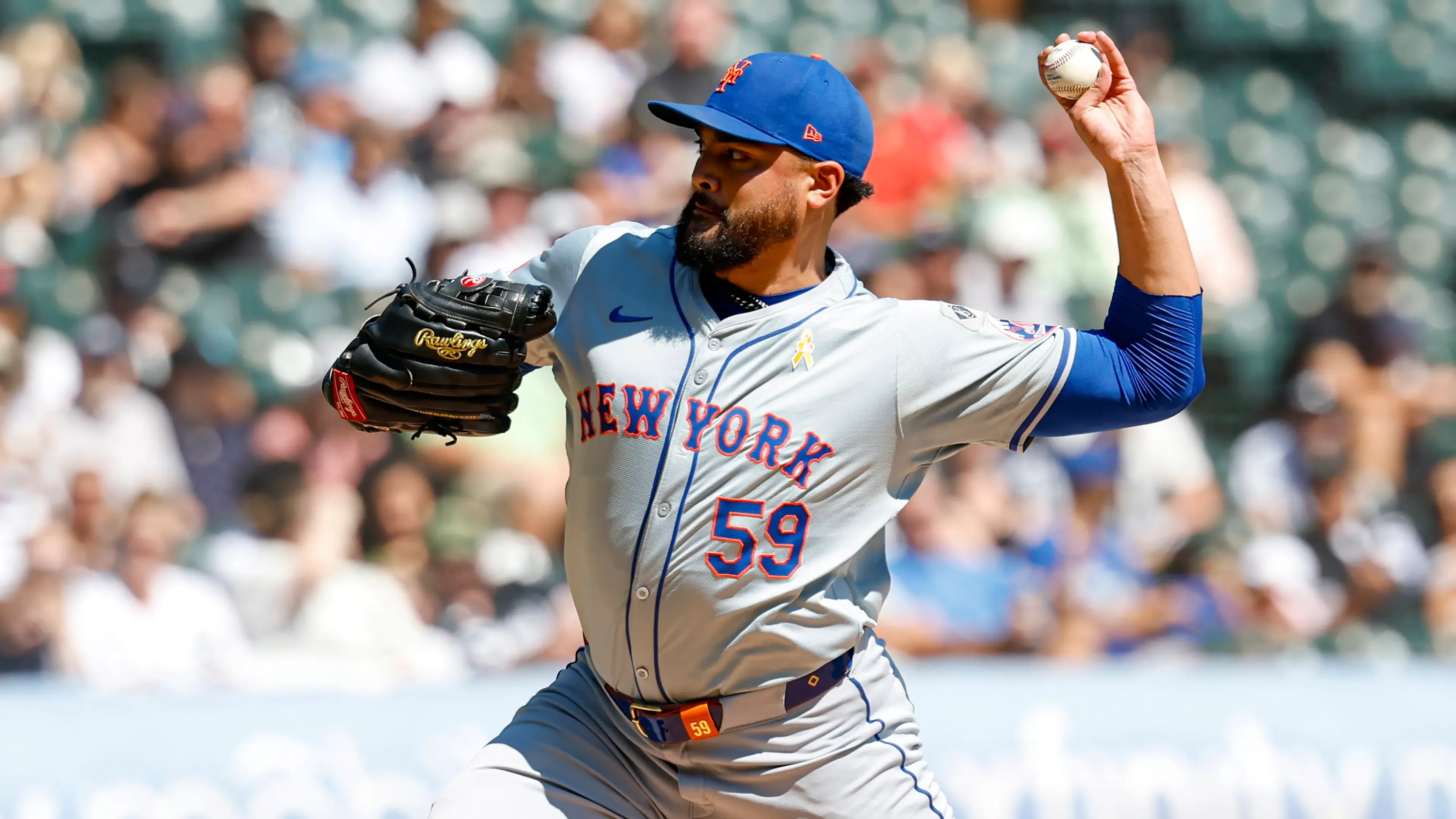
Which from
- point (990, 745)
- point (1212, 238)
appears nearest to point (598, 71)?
point (1212, 238)

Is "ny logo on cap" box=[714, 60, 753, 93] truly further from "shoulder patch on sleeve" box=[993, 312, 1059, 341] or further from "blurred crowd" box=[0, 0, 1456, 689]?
"blurred crowd" box=[0, 0, 1456, 689]

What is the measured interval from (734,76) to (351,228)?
14.1ft

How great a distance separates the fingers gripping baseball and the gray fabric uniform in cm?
35

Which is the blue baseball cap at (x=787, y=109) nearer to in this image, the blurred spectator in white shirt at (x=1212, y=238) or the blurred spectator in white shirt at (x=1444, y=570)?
the blurred spectator in white shirt at (x=1444, y=570)

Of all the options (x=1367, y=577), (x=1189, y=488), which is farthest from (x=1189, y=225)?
(x=1367, y=577)

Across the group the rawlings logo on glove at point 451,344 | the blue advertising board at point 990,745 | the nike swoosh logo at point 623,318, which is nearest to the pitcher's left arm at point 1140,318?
the nike swoosh logo at point 623,318

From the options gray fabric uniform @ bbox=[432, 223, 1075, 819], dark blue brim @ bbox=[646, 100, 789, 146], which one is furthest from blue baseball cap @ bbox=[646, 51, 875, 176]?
gray fabric uniform @ bbox=[432, 223, 1075, 819]

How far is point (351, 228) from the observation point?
22.8 ft

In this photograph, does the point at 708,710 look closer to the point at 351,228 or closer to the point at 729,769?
the point at 729,769

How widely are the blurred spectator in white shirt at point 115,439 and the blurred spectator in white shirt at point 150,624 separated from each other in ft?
1.47

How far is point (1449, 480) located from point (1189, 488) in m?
1.13

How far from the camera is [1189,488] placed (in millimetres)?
6871

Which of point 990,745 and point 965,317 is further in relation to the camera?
point 990,745

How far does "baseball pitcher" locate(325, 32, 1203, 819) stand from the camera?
2.81 m
